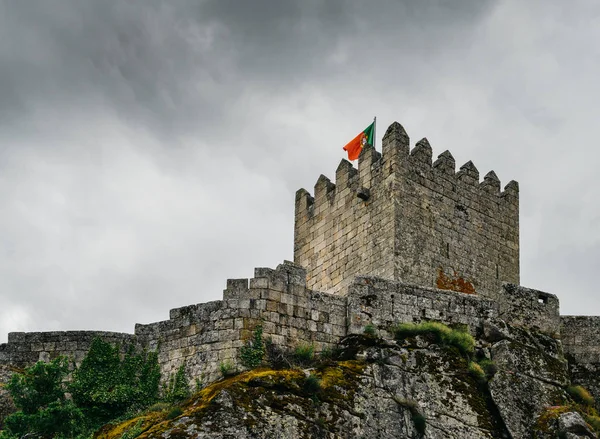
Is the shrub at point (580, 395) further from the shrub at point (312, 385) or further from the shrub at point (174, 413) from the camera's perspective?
the shrub at point (174, 413)

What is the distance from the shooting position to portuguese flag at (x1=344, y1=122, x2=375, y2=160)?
3147 cm

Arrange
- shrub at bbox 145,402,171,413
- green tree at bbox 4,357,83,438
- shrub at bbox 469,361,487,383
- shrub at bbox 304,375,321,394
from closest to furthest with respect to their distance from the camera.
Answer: shrub at bbox 304,375,321,394, shrub at bbox 145,402,171,413, green tree at bbox 4,357,83,438, shrub at bbox 469,361,487,383

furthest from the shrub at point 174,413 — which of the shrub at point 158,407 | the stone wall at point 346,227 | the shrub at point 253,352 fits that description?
the stone wall at point 346,227

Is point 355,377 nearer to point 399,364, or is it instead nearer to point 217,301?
point 399,364

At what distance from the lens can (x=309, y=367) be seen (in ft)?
75.4

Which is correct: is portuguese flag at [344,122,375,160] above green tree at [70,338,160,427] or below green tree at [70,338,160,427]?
above

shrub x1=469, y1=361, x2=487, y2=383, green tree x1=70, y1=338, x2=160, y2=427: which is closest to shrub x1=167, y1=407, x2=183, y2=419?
green tree x1=70, y1=338, x2=160, y2=427

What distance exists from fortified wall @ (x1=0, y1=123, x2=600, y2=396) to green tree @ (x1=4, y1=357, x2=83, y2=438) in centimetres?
118

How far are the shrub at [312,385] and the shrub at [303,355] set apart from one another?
56.9 inches

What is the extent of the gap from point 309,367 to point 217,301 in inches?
94.8

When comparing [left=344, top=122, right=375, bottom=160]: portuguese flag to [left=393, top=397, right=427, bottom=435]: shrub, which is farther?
[left=344, top=122, right=375, bottom=160]: portuguese flag

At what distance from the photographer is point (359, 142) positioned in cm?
3167

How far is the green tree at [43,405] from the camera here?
22578 mm

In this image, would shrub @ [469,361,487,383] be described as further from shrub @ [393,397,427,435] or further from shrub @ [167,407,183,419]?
shrub @ [167,407,183,419]
